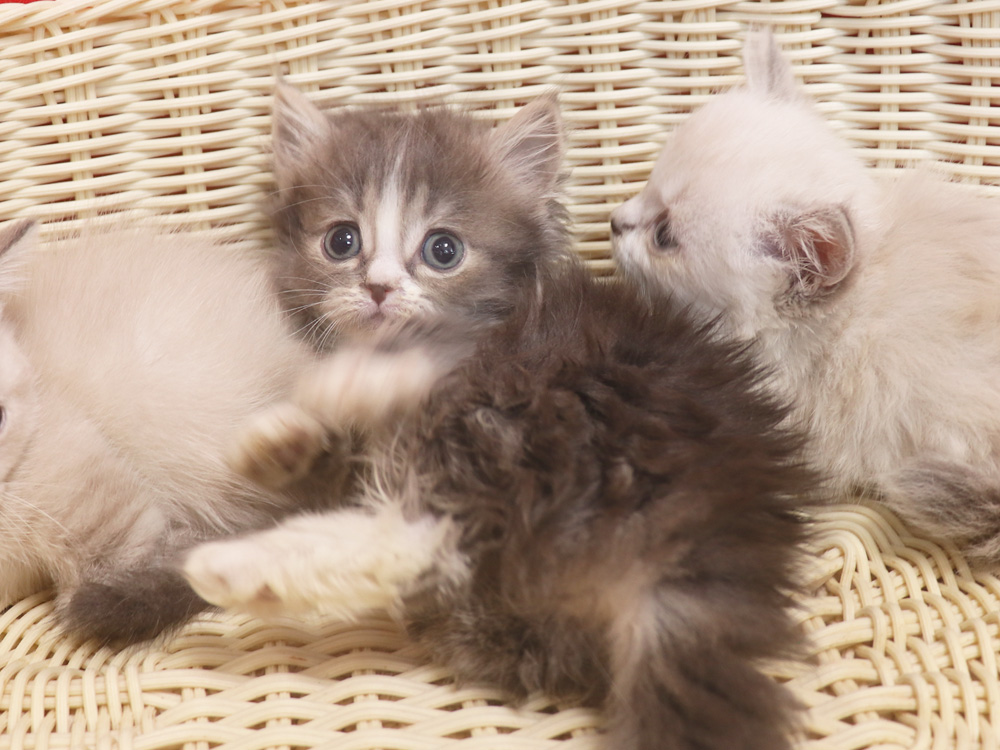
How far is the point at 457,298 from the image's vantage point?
1.75m

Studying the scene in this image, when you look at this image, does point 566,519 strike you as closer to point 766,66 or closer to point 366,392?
point 366,392

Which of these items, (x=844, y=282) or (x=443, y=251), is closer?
(x=844, y=282)

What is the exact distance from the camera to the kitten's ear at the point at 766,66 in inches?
72.6

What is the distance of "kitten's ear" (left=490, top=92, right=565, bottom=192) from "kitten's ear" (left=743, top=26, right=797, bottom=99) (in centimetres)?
41

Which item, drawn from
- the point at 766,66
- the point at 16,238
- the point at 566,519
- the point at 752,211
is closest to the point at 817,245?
the point at 752,211

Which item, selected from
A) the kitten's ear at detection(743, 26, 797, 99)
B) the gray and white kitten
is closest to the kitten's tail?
the gray and white kitten

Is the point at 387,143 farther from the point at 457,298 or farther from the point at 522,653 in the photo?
the point at 522,653

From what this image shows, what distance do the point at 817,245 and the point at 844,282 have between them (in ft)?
0.28

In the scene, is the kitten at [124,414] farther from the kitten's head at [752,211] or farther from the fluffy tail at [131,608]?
the kitten's head at [752,211]

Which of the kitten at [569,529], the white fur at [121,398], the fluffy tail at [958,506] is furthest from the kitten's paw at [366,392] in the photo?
the fluffy tail at [958,506]

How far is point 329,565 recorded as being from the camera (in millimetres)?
1184

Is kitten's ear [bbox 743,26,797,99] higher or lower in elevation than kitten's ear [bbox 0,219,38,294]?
higher

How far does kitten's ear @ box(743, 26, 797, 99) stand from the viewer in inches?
72.6

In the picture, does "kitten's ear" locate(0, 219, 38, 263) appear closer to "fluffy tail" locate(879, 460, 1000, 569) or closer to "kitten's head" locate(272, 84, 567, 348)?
"kitten's head" locate(272, 84, 567, 348)
